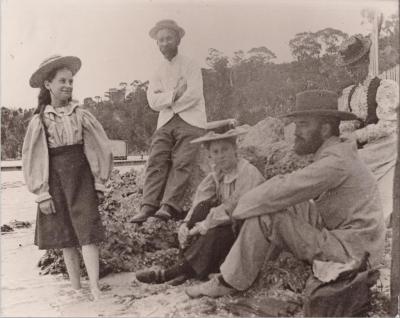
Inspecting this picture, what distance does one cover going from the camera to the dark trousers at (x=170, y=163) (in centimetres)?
441

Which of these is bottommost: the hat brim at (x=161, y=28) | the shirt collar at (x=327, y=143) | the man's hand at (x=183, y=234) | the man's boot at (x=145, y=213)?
the man's hand at (x=183, y=234)

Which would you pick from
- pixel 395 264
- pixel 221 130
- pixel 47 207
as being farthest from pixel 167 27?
pixel 395 264

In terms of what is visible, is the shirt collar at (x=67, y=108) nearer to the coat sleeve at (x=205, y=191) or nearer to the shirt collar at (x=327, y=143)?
the coat sleeve at (x=205, y=191)

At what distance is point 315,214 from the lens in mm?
4129

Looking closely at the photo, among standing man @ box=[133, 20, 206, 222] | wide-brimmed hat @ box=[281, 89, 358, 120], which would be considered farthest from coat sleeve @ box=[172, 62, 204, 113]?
wide-brimmed hat @ box=[281, 89, 358, 120]

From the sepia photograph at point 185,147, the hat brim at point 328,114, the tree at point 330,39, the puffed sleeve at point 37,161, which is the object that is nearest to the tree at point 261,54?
the sepia photograph at point 185,147

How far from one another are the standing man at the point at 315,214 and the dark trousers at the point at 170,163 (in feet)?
1.54

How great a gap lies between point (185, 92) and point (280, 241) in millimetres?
1376

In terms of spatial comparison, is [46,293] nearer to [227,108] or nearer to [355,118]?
[227,108]

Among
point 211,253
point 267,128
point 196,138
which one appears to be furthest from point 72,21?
point 211,253

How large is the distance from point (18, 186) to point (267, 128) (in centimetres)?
202

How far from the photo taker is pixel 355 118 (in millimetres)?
4301

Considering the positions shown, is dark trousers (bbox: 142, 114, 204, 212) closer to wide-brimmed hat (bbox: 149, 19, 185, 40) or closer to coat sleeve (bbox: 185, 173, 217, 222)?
coat sleeve (bbox: 185, 173, 217, 222)

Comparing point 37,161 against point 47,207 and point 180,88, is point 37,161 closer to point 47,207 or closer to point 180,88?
point 47,207
